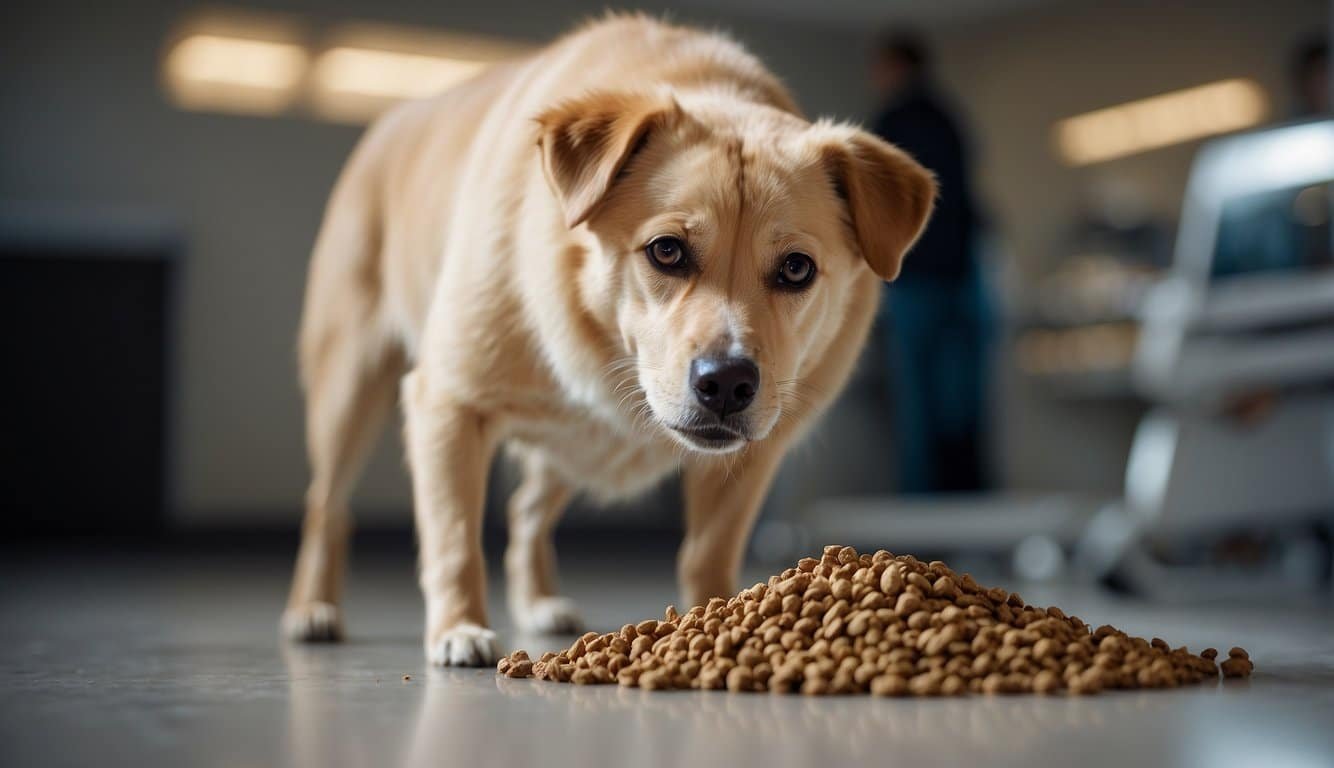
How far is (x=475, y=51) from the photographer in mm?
9219

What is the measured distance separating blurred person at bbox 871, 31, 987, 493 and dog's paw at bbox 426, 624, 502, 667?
3615mm

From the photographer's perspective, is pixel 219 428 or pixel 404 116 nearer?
pixel 404 116

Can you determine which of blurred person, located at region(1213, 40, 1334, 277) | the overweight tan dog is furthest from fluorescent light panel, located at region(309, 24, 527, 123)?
the overweight tan dog

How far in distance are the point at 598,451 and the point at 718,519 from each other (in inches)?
10.6

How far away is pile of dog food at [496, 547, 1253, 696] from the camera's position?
186 cm

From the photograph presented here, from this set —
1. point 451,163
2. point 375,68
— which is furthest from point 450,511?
point 375,68

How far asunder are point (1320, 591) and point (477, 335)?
2.95 metres

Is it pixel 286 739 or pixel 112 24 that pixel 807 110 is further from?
pixel 286 739

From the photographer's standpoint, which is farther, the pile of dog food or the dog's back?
the dog's back

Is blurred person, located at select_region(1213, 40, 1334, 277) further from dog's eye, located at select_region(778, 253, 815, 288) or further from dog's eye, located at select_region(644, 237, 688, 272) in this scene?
dog's eye, located at select_region(644, 237, 688, 272)

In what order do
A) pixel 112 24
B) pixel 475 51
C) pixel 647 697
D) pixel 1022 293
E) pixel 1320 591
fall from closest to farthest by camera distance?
1. pixel 647 697
2. pixel 1320 591
3. pixel 112 24
4. pixel 475 51
5. pixel 1022 293

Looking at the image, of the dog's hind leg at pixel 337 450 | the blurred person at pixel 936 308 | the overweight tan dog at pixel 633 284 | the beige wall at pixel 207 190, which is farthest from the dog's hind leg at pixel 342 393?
the beige wall at pixel 207 190

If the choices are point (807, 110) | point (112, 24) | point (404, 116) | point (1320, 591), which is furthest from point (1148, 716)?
point (807, 110)

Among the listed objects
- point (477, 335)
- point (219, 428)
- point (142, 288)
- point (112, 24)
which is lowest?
point (477, 335)
